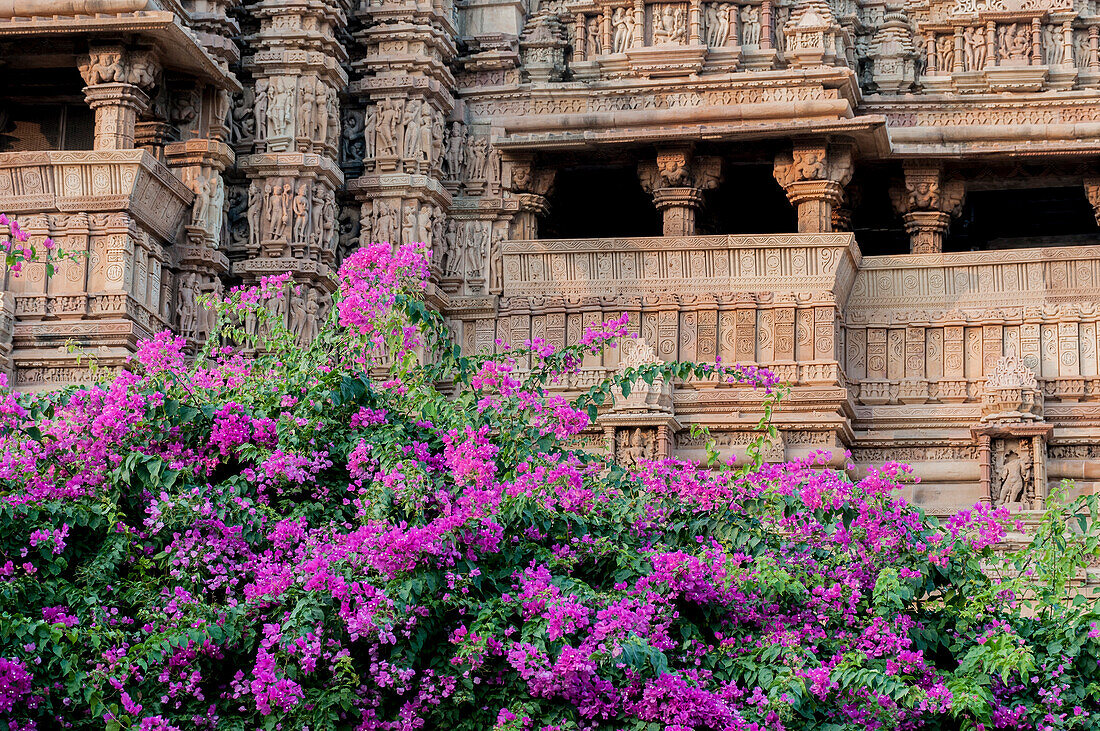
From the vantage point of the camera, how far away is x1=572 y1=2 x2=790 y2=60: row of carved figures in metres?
23.0

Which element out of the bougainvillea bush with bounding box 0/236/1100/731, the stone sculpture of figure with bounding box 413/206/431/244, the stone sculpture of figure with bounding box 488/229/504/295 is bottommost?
the bougainvillea bush with bounding box 0/236/1100/731

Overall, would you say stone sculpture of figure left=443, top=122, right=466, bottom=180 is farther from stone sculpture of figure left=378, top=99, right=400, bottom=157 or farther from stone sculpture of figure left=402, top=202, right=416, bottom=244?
stone sculpture of figure left=402, top=202, right=416, bottom=244

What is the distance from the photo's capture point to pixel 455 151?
76.0ft

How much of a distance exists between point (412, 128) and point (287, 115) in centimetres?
148

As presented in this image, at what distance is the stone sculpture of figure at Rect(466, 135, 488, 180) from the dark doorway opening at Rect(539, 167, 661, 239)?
3.55 feet

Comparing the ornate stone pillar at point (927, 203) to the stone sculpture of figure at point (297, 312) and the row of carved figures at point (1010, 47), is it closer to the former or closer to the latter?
the row of carved figures at point (1010, 47)

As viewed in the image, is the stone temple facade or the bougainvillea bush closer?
the bougainvillea bush

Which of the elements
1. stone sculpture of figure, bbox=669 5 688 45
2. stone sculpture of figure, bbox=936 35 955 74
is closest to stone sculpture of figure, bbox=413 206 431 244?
stone sculpture of figure, bbox=669 5 688 45

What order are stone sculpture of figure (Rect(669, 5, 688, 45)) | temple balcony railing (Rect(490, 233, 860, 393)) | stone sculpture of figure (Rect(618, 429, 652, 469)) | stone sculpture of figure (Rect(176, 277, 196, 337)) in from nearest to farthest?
1. stone sculpture of figure (Rect(618, 429, 652, 469))
2. stone sculpture of figure (Rect(176, 277, 196, 337))
3. temple balcony railing (Rect(490, 233, 860, 393))
4. stone sculpture of figure (Rect(669, 5, 688, 45))

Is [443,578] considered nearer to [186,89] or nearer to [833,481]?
[833,481]

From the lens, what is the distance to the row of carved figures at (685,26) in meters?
23.0

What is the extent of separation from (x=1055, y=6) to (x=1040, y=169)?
6.54 ft

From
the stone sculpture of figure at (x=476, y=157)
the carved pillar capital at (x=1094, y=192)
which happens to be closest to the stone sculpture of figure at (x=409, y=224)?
the stone sculpture of figure at (x=476, y=157)

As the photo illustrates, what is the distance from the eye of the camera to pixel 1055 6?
897 inches
